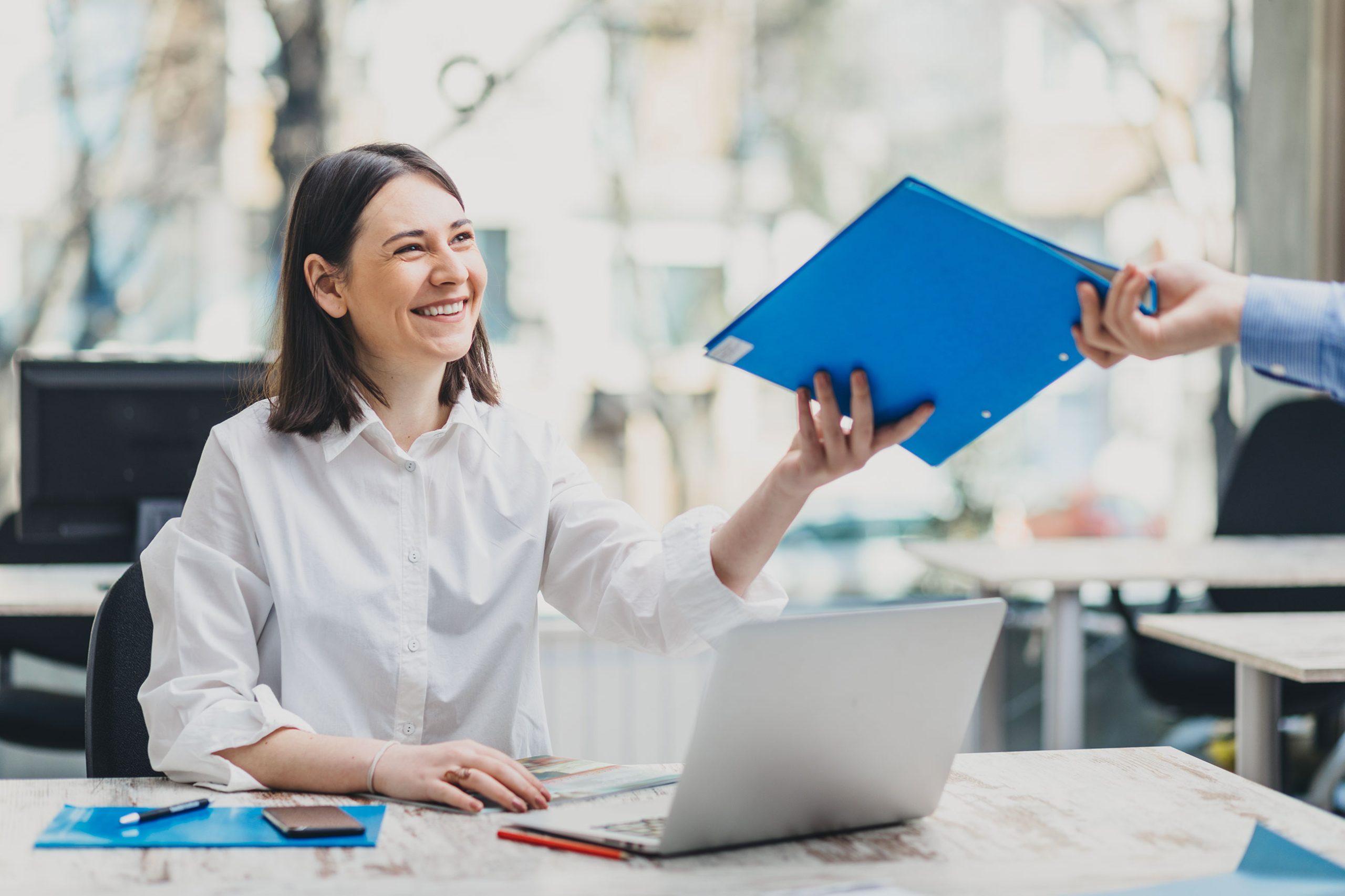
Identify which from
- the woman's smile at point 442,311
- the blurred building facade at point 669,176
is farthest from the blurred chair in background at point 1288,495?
the woman's smile at point 442,311

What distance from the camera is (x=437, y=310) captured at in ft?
4.75

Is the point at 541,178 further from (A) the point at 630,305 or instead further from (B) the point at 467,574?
(B) the point at 467,574

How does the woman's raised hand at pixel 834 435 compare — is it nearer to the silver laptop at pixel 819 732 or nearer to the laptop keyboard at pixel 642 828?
the silver laptop at pixel 819 732

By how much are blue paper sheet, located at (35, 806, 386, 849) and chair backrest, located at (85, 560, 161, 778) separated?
31cm

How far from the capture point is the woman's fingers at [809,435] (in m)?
1.28

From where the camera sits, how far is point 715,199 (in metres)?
3.80

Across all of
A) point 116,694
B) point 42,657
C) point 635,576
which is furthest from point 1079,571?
point 42,657

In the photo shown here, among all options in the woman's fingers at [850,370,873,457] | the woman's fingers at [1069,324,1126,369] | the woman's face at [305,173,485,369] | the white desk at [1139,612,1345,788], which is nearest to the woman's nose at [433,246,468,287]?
the woman's face at [305,173,485,369]

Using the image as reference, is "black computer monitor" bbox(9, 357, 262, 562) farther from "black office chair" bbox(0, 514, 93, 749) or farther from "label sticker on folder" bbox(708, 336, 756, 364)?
"label sticker on folder" bbox(708, 336, 756, 364)

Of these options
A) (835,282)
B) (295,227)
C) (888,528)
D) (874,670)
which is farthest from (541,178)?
(874,670)

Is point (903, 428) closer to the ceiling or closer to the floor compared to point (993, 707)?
closer to the ceiling

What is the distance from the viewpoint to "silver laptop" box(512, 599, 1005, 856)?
2.99 feet

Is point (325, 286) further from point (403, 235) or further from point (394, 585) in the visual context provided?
point (394, 585)

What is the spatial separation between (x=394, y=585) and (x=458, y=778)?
345mm
